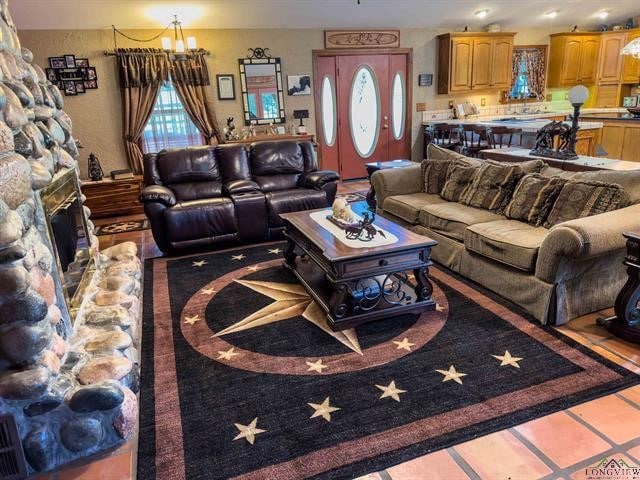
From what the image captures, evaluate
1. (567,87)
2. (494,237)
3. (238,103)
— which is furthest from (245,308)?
(567,87)

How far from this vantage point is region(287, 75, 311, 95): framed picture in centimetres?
663

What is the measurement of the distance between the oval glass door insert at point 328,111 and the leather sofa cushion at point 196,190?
289cm

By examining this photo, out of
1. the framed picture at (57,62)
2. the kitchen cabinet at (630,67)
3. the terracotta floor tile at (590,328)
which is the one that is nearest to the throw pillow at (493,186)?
the terracotta floor tile at (590,328)

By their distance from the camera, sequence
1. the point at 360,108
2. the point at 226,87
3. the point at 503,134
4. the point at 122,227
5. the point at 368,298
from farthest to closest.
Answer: the point at 360,108
the point at 226,87
the point at 503,134
the point at 122,227
the point at 368,298

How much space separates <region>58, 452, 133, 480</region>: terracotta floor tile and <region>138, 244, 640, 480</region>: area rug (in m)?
0.07

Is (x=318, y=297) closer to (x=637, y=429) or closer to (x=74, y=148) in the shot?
(x=637, y=429)

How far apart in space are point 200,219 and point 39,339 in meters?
2.51

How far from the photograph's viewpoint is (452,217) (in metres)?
3.51

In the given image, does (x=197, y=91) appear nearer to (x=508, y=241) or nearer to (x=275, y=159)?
(x=275, y=159)

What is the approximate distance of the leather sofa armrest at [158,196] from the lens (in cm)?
412

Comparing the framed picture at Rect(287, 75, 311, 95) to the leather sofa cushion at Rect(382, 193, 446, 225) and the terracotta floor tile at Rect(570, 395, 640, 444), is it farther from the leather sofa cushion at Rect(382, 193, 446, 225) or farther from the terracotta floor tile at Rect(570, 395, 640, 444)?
the terracotta floor tile at Rect(570, 395, 640, 444)

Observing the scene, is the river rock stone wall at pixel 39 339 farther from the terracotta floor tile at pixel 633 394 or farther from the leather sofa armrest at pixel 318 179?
the leather sofa armrest at pixel 318 179

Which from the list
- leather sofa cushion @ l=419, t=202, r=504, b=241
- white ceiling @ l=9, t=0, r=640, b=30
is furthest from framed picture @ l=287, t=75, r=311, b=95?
leather sofa cushion @ l=419, t=202, r=504, b=241

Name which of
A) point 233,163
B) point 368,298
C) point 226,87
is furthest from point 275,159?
point 368,298
